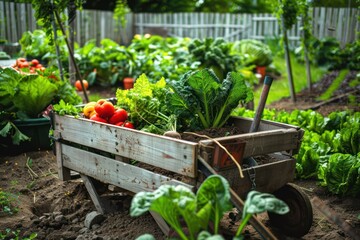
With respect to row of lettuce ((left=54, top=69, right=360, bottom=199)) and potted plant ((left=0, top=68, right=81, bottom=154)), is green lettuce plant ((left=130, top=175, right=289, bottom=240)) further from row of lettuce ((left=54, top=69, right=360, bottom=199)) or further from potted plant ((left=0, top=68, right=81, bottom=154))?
potted plant ((left=0, top=68, right=81, bottom=154))

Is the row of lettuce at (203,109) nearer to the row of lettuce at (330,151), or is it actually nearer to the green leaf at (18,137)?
the row of lettuce at (330,151)

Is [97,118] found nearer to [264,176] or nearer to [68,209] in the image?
[68,209]

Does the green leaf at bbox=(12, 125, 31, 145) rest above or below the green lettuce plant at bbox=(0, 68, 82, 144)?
below

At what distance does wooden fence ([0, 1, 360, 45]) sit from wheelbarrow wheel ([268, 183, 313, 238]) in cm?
812

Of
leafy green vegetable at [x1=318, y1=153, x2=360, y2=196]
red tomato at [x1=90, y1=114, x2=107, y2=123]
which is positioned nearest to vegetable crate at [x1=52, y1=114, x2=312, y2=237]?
red tomato at [x1=90, y1=114, x2=107, y2=123]

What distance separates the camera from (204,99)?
3.53 metres

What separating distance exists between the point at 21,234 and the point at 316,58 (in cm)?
1070

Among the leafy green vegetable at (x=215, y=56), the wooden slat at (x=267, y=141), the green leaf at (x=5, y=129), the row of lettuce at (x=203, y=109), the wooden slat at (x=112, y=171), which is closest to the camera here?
the wooden slat at (x=267, y=141)

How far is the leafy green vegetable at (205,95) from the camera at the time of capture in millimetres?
3480

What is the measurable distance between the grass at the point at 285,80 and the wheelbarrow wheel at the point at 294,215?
520cm

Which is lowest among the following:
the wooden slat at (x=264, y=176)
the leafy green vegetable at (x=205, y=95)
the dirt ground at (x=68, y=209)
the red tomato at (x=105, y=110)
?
the dirt ground at (x=68, y=209)

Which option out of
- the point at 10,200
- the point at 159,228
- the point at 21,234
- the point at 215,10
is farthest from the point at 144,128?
the point at 215,10

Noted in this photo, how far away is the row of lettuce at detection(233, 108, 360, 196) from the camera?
4219mm

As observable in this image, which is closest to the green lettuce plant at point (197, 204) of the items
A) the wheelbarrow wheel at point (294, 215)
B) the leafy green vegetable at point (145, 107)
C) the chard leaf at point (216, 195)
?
the chard leaf at point (216, 195)
